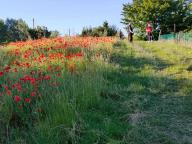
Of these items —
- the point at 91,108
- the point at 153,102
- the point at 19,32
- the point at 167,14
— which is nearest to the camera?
the point at 91,108

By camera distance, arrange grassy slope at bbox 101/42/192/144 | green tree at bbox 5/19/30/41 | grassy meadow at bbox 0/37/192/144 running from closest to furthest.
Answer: grassy meadow at bbox 0/37/192/144 < grassy slope at bbox 101/42/192/144 < green tree at bbox 5/19/30/41

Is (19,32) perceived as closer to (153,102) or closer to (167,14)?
(153,102)

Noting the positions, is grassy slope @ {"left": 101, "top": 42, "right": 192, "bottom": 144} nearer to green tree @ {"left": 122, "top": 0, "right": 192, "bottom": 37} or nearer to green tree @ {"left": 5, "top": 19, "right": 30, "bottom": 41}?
green tree @ {"left": 5, "top": 19, "right": 30, "bottom": 41}

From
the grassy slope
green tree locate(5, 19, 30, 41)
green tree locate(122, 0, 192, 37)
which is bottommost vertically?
the grassy slope

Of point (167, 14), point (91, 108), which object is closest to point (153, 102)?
point (91, 108)

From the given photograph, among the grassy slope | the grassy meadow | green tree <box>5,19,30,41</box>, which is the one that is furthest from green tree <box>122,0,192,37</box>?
the grassy meadow

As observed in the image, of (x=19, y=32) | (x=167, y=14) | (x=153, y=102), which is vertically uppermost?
(x=167, y=14)

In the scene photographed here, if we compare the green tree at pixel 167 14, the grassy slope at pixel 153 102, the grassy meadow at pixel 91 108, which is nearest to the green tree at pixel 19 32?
the grassy slope at pixel 153 102

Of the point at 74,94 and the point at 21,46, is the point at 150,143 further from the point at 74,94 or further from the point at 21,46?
the point at 21,46

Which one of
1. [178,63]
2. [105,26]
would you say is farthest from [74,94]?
[105,26]

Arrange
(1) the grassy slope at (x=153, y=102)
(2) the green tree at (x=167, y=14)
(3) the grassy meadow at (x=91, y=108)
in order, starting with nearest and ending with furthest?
(3) the grassy meadow at (x=91, y=108) < (1) the grassy slope at (x=153, y=102) < (2) the green tree at (x=167, y=14)

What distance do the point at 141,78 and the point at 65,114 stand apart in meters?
4.62

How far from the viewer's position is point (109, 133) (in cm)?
527

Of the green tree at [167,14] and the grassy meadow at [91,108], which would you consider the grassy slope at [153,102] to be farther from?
the green tree at [167,14]
